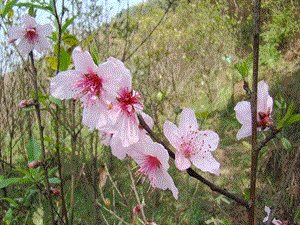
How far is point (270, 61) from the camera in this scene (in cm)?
579

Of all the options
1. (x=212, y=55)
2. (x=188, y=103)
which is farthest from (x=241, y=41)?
(x=188, y=103)

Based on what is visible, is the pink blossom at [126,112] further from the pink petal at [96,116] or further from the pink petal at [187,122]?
the pink petal at [187,122]

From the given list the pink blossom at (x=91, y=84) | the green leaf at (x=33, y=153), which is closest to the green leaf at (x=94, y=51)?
the pink blossom at (x=91, y=84)

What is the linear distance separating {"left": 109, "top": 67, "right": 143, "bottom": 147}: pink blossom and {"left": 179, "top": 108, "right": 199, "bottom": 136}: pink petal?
0.51 feet

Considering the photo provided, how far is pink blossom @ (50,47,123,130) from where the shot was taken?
0.68 metres

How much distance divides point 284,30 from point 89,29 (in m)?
3.94

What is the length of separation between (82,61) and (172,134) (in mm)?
233

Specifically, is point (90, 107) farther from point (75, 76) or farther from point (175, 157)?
point (175, 157)

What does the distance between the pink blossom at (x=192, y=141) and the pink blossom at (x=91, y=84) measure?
0.44ft

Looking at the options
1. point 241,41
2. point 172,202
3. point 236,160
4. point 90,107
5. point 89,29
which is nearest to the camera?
point 90,107

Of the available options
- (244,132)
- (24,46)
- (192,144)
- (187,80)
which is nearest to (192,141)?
(192,144)

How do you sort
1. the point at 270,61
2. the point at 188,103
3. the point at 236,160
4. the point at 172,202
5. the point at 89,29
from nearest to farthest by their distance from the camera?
the point at 89,29 < the point at 172,202 < the point at 236,160 < the point at 188,103 < the point at 270,61

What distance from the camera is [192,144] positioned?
813 millimetres

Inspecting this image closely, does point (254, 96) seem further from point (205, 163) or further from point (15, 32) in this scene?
point (15, 32)
